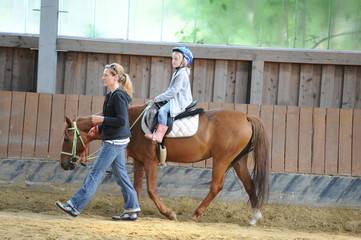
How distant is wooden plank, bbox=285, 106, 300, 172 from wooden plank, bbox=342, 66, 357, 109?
1.03 meters

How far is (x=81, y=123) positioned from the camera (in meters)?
7.60

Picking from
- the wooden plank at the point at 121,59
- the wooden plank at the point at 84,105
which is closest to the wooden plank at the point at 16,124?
the wooden plank at the point at 84,105

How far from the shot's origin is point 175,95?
25.3 ft

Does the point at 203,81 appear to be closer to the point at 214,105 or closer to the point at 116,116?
the point at 214,105

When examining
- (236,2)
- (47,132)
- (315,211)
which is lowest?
(315,211)

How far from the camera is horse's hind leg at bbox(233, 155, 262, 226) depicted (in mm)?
7848

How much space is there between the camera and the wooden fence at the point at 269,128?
365 inches

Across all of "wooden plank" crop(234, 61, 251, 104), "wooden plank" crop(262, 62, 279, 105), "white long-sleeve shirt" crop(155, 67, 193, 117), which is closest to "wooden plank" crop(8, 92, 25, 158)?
"white long-sleeve shirt" crop(155, 67, 193, 117)

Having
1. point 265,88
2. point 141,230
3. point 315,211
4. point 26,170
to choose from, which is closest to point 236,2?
point 265,88

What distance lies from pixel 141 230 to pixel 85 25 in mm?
4776

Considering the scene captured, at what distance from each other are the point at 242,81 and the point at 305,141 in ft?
4.85

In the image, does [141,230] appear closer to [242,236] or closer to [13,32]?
[242,236]

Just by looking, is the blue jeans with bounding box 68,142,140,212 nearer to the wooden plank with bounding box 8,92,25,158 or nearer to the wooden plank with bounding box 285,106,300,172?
the wooden plank with bounding box 8,92,25,158

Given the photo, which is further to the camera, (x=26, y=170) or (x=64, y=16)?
(x=64, y=16)
